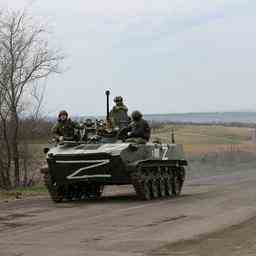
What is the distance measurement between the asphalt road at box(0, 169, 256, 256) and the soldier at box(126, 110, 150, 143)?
5.31 ft

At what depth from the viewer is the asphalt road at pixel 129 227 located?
11.9m

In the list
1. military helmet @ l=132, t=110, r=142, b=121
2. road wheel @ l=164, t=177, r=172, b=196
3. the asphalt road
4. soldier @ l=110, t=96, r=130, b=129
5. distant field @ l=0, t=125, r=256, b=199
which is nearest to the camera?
the asphalt road

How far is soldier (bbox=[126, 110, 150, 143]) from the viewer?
21438 millimetres

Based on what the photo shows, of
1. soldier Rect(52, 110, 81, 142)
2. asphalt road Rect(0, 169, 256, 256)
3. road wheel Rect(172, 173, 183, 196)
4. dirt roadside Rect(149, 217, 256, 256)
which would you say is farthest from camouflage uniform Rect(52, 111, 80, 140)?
dirt roadside Rect(149, 217, 256, 256)

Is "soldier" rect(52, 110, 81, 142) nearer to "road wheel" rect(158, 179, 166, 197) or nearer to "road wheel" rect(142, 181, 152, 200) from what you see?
"road wheel" rect(142, 181, 152, 200)

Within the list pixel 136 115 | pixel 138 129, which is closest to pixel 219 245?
pixel 138 129

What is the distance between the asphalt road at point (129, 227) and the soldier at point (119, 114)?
87.1 inches

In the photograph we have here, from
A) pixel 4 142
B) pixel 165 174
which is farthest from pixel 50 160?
pixel 4 142

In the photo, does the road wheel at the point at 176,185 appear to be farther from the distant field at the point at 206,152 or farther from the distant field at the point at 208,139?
the distant field at the point at 208,139

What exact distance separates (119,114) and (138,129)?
1190 millimetres

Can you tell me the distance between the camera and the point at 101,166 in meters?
20.5

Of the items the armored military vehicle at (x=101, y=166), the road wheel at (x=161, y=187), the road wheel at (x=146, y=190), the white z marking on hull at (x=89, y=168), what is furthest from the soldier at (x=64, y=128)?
the road wheel at (x=161, y=187)

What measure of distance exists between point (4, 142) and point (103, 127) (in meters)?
8.74

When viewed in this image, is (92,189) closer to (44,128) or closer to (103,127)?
(103,127)
